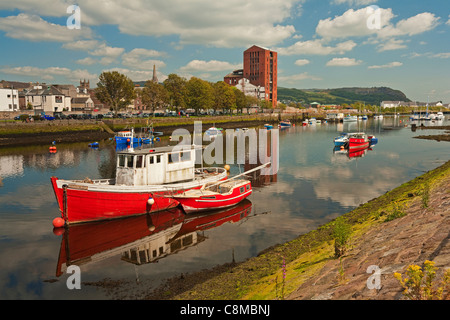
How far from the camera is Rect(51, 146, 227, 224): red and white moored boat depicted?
74.5ft

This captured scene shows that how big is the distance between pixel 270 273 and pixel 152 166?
15.5m

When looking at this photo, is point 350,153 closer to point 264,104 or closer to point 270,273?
point 270,273

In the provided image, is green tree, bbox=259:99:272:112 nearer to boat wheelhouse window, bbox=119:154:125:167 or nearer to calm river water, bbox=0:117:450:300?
calm river water, bbox=0:117:450:300

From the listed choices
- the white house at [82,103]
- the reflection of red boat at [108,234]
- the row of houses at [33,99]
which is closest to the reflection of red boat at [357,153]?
the reflection of red boat at [108,234]

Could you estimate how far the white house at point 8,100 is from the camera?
103000mm

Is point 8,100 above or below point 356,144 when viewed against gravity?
above

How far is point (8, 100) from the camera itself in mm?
105188

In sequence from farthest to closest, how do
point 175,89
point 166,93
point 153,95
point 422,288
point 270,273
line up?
point 175,89
point 166,93
point 153,95
point 270,273
point 422,288

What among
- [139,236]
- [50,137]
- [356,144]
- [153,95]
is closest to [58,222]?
[139,236]

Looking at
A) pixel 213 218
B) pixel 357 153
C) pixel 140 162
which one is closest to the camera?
pixel 213 218

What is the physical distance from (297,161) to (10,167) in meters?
42.1

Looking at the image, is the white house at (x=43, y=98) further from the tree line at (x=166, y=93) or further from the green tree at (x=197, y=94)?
the green tree at (x=197, y=94)

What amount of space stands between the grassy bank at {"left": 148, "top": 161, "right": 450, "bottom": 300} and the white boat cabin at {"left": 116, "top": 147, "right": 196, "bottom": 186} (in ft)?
39.8
